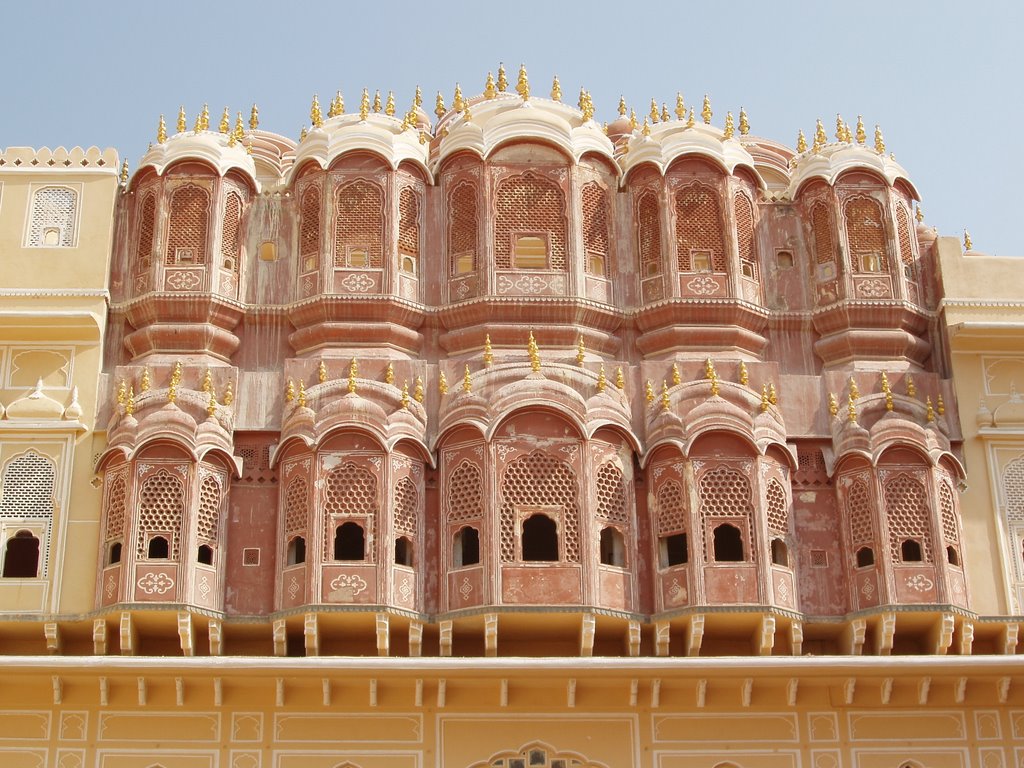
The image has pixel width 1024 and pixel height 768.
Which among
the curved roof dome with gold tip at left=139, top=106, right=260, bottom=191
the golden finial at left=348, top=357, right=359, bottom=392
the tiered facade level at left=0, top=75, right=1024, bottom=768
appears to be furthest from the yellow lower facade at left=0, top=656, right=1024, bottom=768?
the curved roof dome with gold tip at left=139, top=106, right=260, bottom=191

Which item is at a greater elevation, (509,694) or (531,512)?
Result: (531,512)

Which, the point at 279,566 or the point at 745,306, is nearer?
the point at 279,566

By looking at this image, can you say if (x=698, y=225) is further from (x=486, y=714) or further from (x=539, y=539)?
(x=486, y=714)

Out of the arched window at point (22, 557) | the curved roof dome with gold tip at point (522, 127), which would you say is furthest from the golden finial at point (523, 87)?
the arched window at point (22, 557)

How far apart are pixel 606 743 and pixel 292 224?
750cm

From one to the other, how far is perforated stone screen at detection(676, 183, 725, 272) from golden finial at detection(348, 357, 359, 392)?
13.4ft

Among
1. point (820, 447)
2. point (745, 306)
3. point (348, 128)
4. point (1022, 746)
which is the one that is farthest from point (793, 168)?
point (1022, 746)

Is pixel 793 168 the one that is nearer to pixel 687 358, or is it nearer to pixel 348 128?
pixel 687 358

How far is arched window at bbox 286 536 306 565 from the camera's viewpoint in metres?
18.2

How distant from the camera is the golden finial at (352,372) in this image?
61.5ft

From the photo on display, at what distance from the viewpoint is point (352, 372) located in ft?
62.0

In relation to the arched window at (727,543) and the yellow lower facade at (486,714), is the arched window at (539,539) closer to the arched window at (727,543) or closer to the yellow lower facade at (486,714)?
the arched window at (727,543)

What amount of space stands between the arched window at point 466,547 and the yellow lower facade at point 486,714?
152 cm

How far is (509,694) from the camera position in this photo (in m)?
17.3
